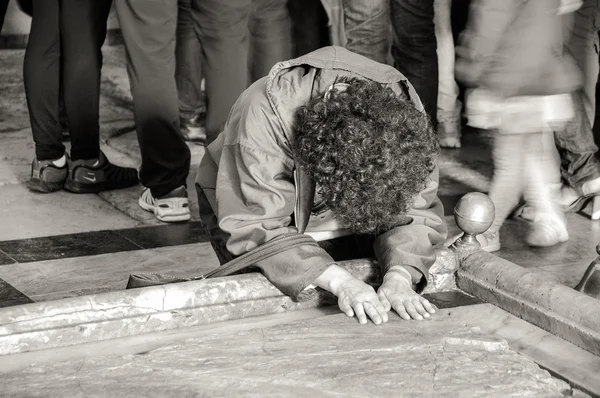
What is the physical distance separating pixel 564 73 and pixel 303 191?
A: 4.94 feet

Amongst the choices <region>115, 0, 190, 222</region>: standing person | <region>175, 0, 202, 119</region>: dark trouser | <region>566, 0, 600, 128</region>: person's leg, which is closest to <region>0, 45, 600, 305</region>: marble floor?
<region>115, 0, 190, 222</region>: standing person

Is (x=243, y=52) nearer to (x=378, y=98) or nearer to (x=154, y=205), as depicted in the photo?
A: (x=154, y=205)

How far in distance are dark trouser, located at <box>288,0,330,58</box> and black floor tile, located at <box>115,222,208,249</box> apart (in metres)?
1.42

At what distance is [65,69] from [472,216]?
203 centimetres

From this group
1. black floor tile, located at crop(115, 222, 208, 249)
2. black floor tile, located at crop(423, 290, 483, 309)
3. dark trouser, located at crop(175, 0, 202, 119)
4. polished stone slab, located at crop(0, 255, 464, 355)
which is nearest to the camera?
polished stone slab, located at crop(0, 255, 464, 355)

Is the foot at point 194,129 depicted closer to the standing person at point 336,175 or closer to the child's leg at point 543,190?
the child's leg at point 543,190

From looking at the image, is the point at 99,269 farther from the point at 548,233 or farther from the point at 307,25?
the point at 307,25

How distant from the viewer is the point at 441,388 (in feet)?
6.24

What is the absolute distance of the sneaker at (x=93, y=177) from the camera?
161 inches

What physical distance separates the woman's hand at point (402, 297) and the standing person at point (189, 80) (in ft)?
8.62

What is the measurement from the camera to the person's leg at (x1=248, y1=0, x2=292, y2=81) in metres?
4.42

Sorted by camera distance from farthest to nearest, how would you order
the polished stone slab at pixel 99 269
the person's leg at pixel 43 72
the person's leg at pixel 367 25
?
the person's leg at pixel 367 25 < the person's leg at pixel 43 72 < the polished stone slab at pixel 99 269

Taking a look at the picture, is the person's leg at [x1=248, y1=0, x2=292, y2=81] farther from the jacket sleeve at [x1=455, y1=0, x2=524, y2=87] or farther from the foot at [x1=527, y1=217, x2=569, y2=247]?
the foot at [x1=527, y1=217, x2=569, y2=247]

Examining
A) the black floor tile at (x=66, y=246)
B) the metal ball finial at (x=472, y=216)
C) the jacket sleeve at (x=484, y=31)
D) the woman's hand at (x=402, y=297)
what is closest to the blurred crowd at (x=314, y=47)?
the jacket sleeve at (x=484, y=31)
